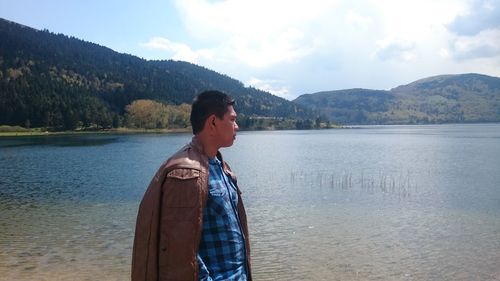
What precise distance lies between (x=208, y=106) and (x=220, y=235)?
1.15 m

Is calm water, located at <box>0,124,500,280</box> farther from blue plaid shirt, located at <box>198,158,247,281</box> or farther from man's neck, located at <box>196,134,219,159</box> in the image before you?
man's neck, located at <box>196,134,219,159</box>

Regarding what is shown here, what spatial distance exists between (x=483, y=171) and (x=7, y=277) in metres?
42.8

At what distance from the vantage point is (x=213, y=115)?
A: 4.11 m

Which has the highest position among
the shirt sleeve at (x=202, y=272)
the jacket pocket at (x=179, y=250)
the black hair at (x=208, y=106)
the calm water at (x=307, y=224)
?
the black hair at (x=208, y=106)

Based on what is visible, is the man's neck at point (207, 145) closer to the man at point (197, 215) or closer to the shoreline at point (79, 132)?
the man at point (197, 215)

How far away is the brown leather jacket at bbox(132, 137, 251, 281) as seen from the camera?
11.4 ft

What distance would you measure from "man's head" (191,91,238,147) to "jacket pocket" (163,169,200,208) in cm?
69

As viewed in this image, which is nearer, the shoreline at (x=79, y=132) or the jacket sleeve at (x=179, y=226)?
the jacket sleeve at (x=179, y=226)

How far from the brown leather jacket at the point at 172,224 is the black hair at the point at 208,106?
0.63 metres

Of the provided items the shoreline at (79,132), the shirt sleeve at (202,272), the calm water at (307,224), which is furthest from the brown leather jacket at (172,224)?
the shoreline at (79,132)

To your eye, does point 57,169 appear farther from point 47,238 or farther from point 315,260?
point 315,260

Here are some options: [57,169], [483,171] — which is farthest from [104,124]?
[483,171]

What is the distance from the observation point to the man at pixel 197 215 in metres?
3.49

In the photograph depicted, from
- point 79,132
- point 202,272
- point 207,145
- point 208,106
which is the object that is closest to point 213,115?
point 208,106
